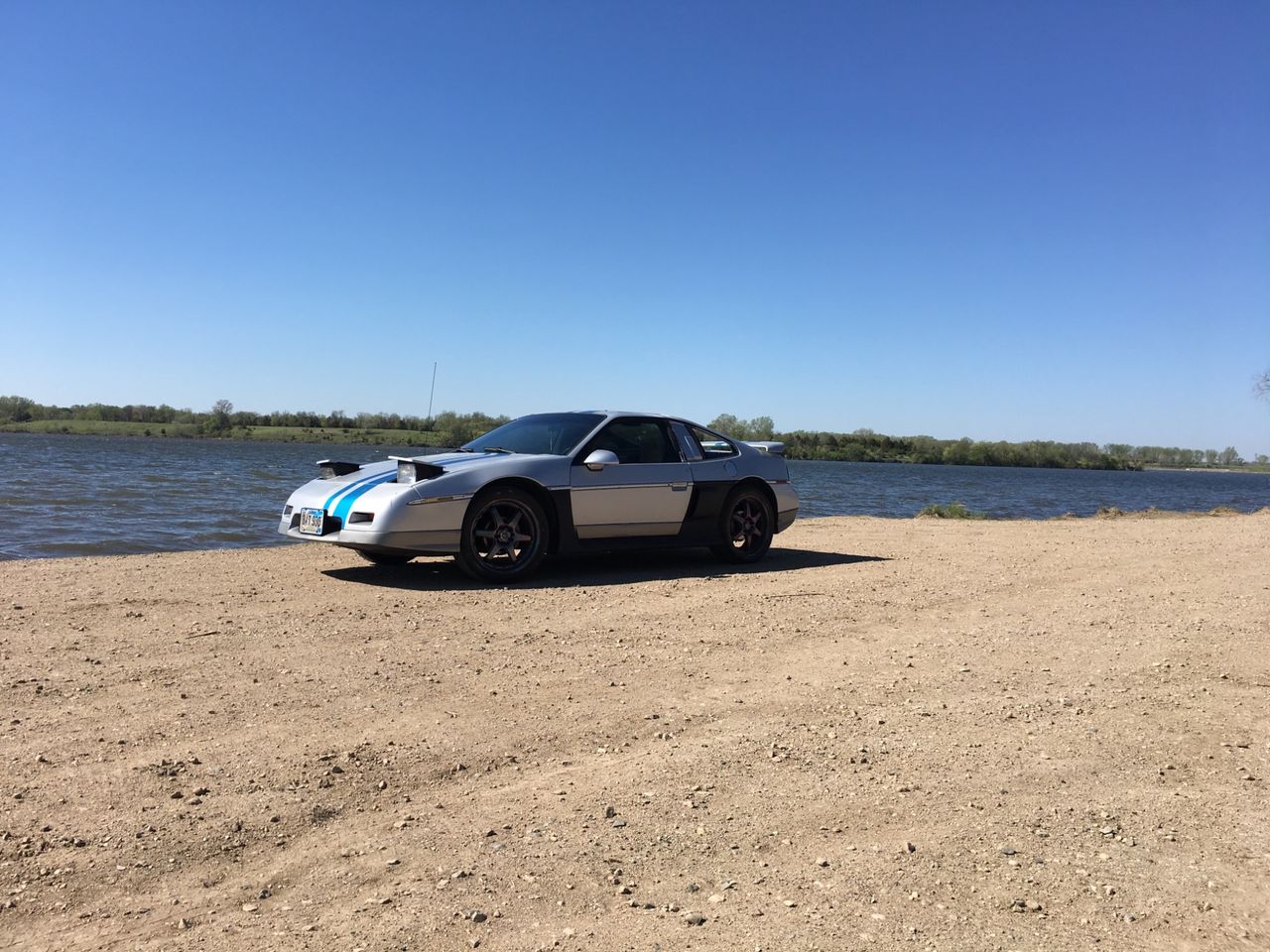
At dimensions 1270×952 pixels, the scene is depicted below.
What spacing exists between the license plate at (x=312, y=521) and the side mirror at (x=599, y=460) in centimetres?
219

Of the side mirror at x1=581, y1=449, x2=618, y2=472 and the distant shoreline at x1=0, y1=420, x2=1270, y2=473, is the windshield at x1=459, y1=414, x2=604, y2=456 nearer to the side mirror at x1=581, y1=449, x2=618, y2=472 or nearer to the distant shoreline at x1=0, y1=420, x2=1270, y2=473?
the side mirror at x1=581, y1=449, x2=618, y2=472

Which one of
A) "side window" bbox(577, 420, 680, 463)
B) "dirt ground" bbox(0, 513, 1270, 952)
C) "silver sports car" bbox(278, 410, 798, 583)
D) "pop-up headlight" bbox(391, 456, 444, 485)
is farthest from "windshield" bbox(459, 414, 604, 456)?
"dirt ground" bbox(0, 513, 1270, 952)

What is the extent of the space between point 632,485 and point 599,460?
0.61 meters

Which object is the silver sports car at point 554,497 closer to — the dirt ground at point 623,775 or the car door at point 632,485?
the car door at point 632,485

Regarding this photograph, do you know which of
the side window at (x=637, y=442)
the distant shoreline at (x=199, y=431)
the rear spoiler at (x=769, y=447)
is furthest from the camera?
the distant shoreline at (x=199, y=431)

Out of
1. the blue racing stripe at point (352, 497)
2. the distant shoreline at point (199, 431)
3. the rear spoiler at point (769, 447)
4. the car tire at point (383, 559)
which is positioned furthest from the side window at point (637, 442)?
the distant shoreline at point (199, 431)

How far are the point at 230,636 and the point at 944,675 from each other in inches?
155

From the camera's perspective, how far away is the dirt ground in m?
2.37

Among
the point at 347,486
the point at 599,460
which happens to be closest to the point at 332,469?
the point at 347,486

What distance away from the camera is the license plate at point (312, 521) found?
24.1 ft

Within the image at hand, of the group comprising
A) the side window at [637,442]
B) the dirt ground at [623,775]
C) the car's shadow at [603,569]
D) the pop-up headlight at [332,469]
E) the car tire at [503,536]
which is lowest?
the dirt ground at [623,775]

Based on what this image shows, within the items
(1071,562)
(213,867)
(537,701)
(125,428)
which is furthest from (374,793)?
(125,428)

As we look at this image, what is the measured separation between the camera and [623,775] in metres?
3.27

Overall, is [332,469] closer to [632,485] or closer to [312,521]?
[312,521]
